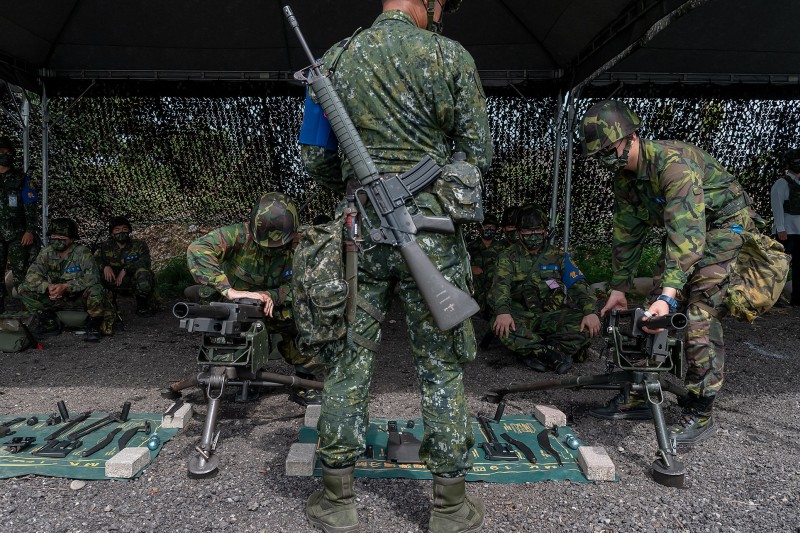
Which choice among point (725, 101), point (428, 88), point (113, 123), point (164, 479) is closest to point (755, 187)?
point (725, 101)

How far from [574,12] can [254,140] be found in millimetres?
4469

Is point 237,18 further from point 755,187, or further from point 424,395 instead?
point 755,187

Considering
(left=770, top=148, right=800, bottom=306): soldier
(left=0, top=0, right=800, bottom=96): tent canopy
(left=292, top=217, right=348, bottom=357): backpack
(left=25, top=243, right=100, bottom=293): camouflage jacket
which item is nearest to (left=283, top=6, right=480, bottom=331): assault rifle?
(left=292, top=217, right=348, bottom=357): backpack

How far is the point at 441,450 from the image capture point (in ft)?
6.97

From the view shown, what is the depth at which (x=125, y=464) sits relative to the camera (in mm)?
2666

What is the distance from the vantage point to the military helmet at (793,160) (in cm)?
713

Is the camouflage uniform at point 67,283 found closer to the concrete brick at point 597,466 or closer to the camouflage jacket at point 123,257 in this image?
the camouflage jacket at point 123,257

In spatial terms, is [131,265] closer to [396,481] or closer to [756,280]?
[396,481]

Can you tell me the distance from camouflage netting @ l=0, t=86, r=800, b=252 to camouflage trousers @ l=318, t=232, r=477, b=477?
5359 mm

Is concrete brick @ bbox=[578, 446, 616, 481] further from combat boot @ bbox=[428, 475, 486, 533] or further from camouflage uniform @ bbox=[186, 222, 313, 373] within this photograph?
camouflage uniform @ bbox=[186, 222, 313, 373]

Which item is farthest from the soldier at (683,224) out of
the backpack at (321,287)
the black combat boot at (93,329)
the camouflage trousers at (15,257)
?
the camouflage trousers at (15,257)

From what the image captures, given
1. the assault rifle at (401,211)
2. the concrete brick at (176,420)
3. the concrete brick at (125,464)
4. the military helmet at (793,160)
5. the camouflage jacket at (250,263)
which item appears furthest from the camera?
the military helmet at (793,160)

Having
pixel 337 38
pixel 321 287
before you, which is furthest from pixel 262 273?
pixel 337 38

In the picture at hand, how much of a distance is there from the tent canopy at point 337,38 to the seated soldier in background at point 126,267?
6.02ft
